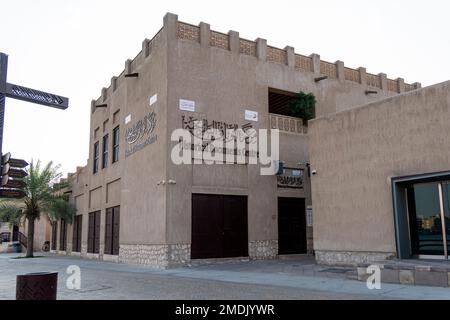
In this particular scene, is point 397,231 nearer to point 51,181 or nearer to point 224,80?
point 224,80

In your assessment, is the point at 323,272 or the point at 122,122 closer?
the point at 323,272

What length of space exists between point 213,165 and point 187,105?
2778mm

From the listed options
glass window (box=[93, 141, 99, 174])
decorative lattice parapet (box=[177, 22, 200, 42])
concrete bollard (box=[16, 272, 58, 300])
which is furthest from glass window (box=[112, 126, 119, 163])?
concrete bollard (box=[16, 272, 58, 300])

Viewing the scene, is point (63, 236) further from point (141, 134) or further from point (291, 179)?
point (291, 179)

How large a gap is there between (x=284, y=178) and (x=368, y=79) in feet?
30.0

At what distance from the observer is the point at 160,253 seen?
58.2ft

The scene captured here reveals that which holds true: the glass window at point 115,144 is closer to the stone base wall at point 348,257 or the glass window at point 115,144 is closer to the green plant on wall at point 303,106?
the green plant on wall at point 303,106

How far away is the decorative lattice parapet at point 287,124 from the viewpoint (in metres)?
21.5

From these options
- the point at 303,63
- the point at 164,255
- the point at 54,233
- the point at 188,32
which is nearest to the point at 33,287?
the point at 164,255

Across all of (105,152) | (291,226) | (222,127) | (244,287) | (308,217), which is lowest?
(244,287)

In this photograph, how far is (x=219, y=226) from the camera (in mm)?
18875

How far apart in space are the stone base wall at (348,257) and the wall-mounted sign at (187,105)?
7819 millimetres

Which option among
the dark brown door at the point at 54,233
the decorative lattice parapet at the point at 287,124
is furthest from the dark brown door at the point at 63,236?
the decorative lattice parapet at the point at 287,124
